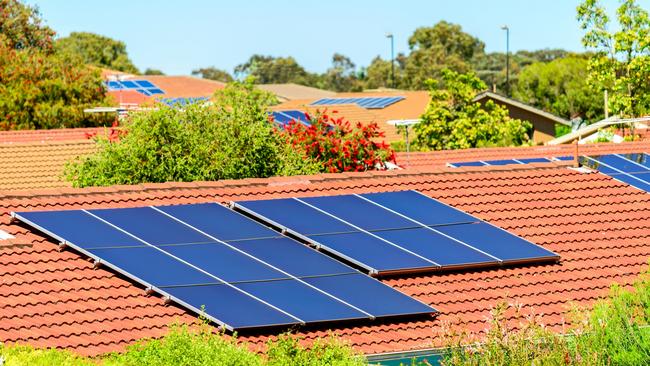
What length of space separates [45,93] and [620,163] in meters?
36.7

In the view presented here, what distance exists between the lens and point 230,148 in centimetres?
2803

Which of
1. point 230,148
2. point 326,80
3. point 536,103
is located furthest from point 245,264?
point 326,80

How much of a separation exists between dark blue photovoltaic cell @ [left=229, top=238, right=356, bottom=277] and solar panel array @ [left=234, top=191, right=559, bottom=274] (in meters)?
0.23

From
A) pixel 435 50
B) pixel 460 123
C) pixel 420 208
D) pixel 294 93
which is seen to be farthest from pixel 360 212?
pixel 435 50

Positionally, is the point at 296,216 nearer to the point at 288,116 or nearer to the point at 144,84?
the point at 288,116

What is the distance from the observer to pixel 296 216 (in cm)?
2131

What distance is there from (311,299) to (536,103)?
356 ft

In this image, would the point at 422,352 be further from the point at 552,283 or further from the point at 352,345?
the point at 552,283

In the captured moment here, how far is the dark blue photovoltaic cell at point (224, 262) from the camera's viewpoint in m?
19.0

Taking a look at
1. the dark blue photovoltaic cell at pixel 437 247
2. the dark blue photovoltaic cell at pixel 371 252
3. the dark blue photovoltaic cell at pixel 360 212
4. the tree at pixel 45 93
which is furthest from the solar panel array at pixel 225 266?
the tree at pixel 45 93

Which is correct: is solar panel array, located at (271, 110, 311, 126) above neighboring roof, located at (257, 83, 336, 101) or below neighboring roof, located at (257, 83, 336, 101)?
above

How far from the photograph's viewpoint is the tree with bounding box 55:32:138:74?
146 m

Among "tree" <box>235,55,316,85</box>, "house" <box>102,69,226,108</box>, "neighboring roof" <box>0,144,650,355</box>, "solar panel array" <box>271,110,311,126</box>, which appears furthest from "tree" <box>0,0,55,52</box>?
"tree" <box>235,55,316,85</box>

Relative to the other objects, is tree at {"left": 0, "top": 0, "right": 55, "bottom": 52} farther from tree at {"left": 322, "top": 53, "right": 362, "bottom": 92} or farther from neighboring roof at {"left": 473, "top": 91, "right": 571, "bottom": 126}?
tree at {"left": 322, "top": 53, "right": 362, "bottom": 92}
